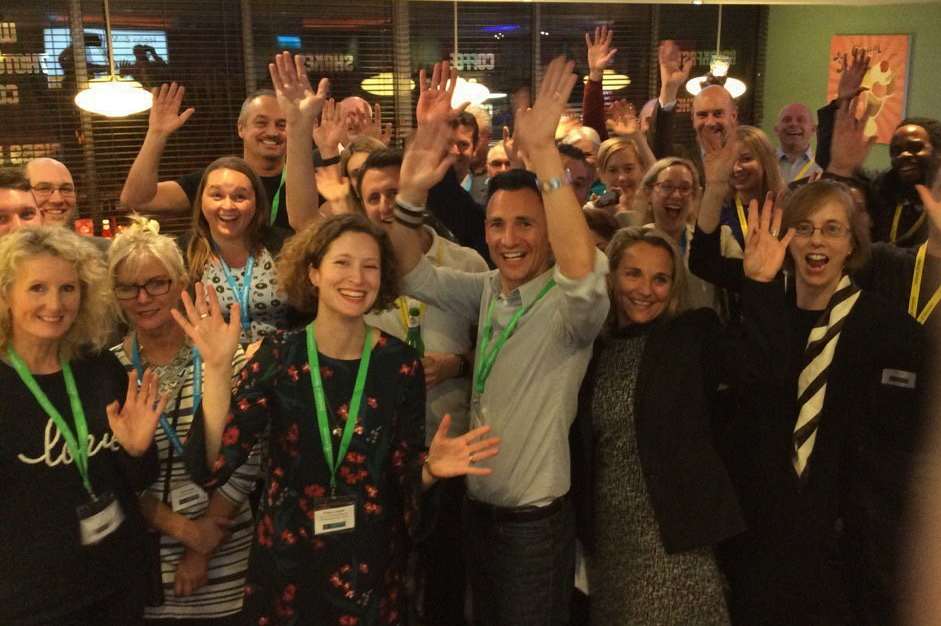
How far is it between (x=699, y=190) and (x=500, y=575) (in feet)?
5.82

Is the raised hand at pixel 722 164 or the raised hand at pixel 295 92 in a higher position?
the raised hand at pixel 295 92

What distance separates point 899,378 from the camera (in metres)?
2.38

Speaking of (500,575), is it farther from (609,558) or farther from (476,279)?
(476,279)

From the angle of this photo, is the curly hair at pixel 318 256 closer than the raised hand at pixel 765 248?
Yes

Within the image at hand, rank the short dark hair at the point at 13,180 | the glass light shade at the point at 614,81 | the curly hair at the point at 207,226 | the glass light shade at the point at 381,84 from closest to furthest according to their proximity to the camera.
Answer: the curly hair at the point at 207,226 → the short dark hair at the point at 13,180 → the glass light shade at the point at 381,84 → the glass light shade at the point at 614,81

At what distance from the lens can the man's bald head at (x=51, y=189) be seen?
3406 millimetres

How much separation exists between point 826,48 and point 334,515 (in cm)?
862

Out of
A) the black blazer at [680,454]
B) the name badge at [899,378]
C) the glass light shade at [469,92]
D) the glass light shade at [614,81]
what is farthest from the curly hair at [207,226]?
the glass light shade at [614,81]

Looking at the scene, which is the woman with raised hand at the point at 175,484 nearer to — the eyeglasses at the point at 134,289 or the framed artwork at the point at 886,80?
the eyeglasses at the point at 134,289

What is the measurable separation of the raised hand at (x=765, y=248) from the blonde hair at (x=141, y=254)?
150 cm

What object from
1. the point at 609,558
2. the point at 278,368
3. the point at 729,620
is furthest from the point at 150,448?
the point at 729,620

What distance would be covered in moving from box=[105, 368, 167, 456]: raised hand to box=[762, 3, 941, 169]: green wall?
757 cm

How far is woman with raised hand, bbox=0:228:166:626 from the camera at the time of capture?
6.25 ft

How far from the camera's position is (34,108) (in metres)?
7.94
